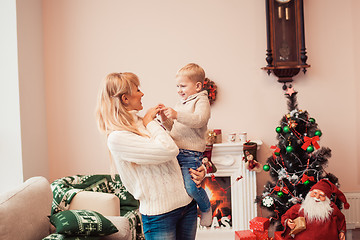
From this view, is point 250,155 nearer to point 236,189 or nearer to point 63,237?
point 236,189

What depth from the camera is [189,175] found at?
173cm

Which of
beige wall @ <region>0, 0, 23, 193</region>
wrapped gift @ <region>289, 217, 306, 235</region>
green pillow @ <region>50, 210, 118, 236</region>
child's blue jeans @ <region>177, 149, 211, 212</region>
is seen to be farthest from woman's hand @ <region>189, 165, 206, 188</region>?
beige wall @ <region>0, 0, 23, 193</region>

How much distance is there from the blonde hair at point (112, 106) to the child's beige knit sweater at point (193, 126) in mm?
274

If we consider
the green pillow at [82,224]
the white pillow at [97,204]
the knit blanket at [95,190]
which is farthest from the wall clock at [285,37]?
the green pillow at [82,224]

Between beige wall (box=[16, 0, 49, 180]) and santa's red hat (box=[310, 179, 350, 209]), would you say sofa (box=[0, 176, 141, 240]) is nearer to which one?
beige wall (box=[16, 0, 49, 180])

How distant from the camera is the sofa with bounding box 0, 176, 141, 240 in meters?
2.05

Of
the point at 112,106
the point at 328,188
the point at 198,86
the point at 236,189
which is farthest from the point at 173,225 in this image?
the point at 236,189

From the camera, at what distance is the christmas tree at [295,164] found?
338 centimetres

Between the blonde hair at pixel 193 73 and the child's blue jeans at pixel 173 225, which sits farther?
the blonde hair at pixel 193 73

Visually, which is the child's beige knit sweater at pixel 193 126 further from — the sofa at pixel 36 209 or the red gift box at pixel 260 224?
the red gift box at pixel 260 224

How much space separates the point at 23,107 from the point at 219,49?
84.5 inches

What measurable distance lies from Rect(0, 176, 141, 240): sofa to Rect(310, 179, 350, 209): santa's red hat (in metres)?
1.60

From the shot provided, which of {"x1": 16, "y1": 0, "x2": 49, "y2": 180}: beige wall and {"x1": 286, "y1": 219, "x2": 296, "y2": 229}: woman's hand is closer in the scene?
{"x1": 286, "y1": 219, "x2": 296, "y2": 229}: woman's hand

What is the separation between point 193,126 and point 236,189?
2.34 metres
